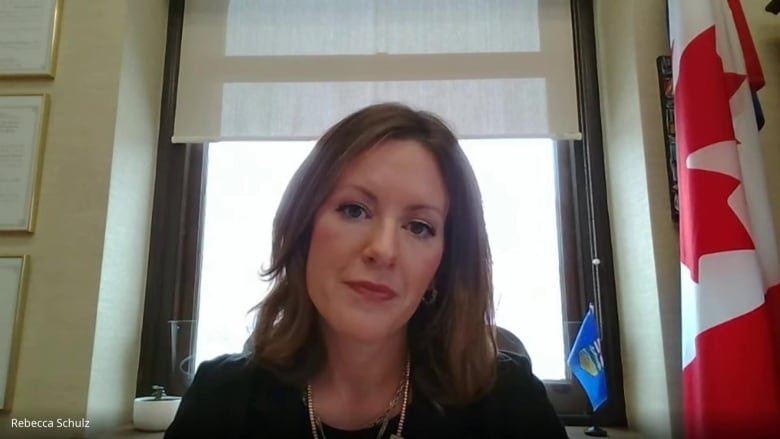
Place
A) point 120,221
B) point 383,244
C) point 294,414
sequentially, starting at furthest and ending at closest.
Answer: point 120,221
point 294,414
point 383,244

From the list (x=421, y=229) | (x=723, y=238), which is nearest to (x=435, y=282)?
(x=421, y=229)

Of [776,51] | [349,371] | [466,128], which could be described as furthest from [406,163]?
[776,51]

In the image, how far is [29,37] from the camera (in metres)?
1.53

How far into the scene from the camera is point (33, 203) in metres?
1.43

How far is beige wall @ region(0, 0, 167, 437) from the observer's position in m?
1.35

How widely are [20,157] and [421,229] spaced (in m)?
1.16

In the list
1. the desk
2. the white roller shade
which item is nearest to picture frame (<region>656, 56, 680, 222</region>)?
A: the white roller shade

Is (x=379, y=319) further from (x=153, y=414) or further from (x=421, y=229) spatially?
(x=153, y=414)

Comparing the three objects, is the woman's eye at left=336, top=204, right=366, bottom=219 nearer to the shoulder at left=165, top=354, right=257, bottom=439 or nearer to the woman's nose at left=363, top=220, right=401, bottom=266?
the woman's nose at left=363, top=220, right=401, bottom=266

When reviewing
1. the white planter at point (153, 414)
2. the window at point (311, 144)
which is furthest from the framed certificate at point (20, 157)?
the white planter at point (153, 414)

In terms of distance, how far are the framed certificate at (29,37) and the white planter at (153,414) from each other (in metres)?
0.90

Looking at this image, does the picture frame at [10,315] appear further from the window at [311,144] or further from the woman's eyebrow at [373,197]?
the woman's eyebrow at [373,197]

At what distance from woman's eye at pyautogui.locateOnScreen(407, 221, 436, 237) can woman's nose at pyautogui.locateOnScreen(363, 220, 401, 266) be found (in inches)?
1.7

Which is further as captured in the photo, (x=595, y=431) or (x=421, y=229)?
(x=595, y=431)
